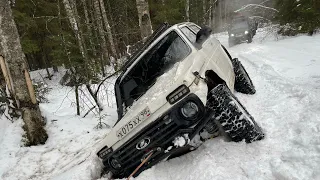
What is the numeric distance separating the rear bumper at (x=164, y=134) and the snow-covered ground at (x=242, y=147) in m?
0.30

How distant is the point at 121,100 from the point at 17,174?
237 cm

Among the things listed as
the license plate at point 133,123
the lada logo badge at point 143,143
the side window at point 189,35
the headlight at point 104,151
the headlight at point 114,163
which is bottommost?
the headlight at point 114,163

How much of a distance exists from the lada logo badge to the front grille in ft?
0.10

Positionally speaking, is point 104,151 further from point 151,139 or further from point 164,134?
point 164,134

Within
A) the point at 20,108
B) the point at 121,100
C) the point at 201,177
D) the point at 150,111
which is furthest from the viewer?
the point at 20,108

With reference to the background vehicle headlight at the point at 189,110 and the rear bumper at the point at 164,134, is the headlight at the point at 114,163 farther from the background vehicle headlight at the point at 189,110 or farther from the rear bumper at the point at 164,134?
the background vehicle headlight at the point at 189,110

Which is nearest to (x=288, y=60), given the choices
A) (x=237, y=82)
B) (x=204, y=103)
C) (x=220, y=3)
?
(x=237, y=82)

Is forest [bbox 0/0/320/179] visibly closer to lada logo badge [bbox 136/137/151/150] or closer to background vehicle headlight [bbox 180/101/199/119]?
lada logo badge [bbox 136/137/151/150]

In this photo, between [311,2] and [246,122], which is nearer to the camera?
[246,122]

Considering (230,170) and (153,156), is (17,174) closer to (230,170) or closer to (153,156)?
(153,156)

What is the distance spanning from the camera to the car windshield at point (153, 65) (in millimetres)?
4215

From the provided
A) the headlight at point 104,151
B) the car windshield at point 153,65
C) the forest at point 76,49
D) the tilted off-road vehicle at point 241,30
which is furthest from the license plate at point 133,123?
the tilted off-road vehicle at point 241,30

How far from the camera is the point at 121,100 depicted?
448 centimetres

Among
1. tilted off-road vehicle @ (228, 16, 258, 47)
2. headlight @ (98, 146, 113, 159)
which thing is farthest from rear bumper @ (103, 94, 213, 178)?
tilted off-road vehicle @ (228, 16, 258, 47)
